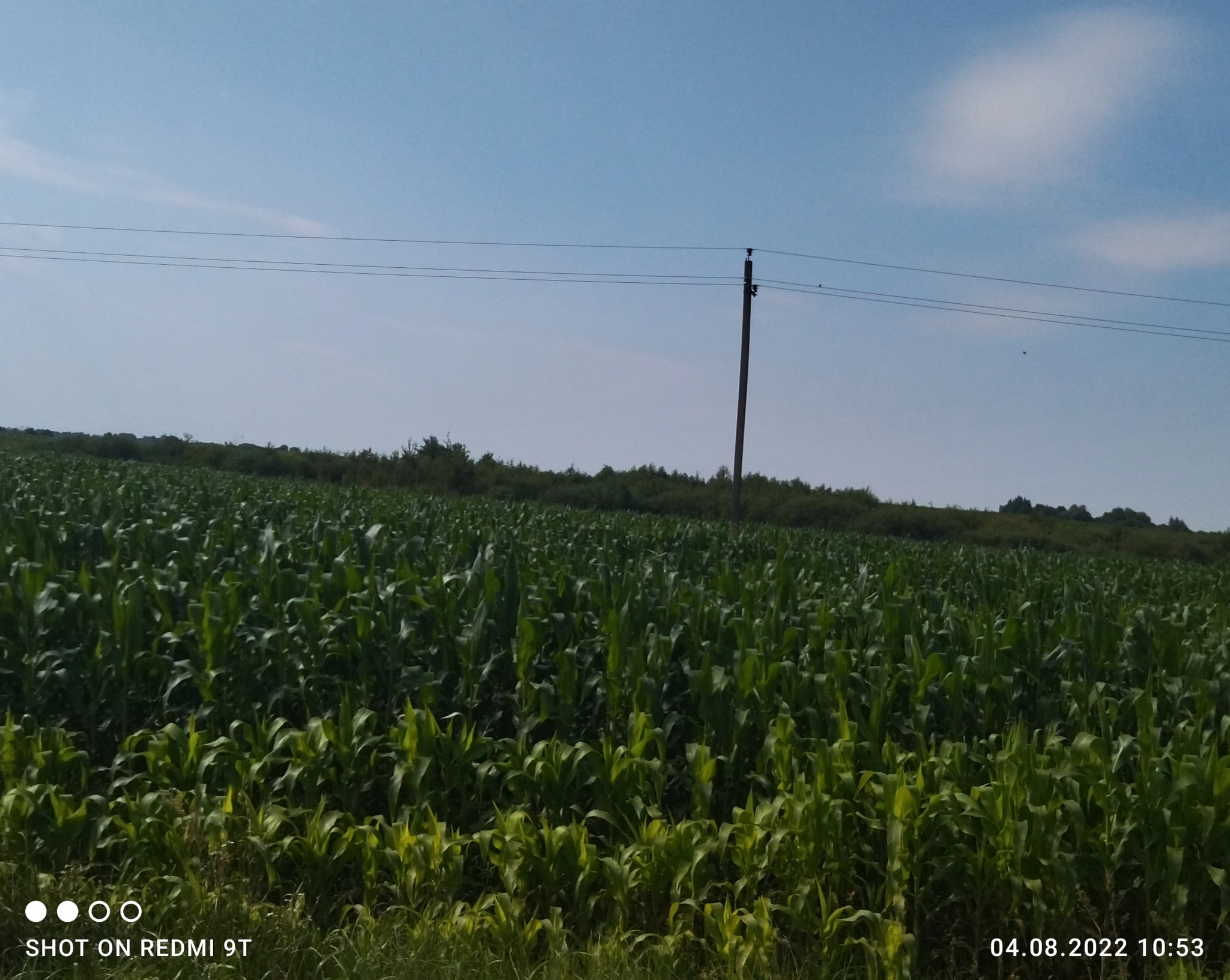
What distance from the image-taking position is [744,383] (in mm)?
26859

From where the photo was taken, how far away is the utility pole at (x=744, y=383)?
87.6 ft

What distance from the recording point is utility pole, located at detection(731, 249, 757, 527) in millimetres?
26688

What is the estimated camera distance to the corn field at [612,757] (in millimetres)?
4375

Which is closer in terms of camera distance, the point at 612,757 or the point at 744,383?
the point at 612,757

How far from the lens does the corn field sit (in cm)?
438

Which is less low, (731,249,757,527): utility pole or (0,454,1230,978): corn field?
(731,249,757,527): utility pole

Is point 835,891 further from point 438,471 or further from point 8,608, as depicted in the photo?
point 438,471

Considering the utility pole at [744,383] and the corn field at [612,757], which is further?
the utility pole at [744,383]

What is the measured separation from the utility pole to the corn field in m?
17.4

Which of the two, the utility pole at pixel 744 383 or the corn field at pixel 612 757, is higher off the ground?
the utility pole at pixel 744 383

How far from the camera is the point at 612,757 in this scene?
16.9 feet

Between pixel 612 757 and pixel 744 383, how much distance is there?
22.4 meters

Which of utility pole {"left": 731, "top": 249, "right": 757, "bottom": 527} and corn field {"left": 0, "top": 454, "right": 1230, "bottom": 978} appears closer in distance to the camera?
corn field {"left": 0, "top": 454, "right": 1230, "bottom": 978}

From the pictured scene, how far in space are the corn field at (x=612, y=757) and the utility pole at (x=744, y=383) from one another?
17439 mm
